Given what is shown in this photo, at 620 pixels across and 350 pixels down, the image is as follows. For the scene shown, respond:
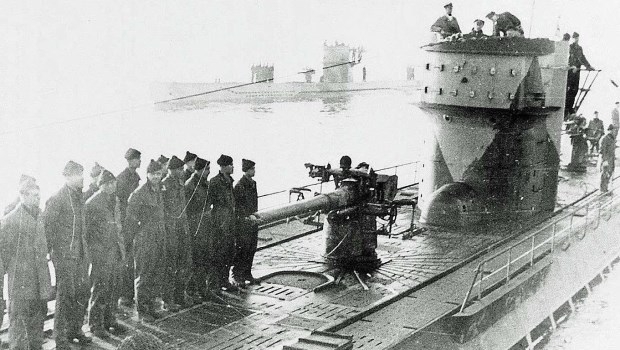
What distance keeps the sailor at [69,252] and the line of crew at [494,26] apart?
29.7 ft

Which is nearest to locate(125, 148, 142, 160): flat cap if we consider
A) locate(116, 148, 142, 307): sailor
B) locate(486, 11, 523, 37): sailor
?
locate(116, 148, 142, 307): sailor

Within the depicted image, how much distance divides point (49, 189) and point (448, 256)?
1391 cm

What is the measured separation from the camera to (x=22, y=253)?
651 cm

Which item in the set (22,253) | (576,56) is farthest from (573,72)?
(22,253)

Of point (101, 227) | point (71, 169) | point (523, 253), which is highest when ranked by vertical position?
point (71, 169)

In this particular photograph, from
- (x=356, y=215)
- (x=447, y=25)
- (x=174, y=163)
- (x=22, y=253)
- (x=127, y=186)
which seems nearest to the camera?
(x=22, y=253)

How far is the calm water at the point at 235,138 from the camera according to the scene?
21.9 meters

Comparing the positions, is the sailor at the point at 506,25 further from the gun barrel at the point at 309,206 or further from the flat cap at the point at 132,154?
the flat cap at the point at 132,154

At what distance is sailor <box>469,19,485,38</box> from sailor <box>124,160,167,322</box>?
26.1ft

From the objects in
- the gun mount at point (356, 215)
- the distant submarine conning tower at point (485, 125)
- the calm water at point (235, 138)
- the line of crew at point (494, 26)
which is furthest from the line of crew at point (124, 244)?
the calm water at point (235, 138)

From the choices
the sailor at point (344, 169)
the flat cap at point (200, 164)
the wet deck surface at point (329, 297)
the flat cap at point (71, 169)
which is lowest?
the wet deck surface at point (329, 297)

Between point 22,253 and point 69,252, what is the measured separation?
494 millimetres

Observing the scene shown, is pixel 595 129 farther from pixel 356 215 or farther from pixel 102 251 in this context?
pixel 102 251

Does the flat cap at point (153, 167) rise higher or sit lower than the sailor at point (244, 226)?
higher
